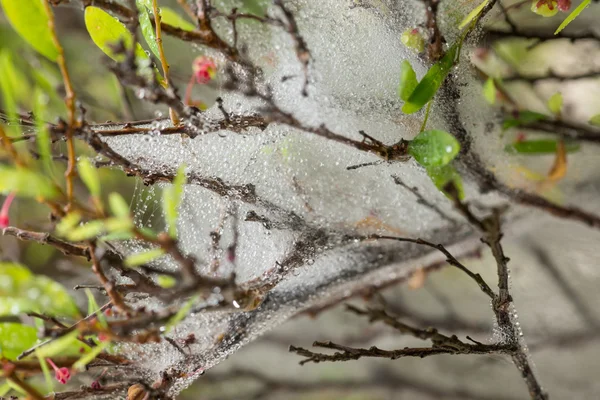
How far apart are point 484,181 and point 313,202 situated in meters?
0.27

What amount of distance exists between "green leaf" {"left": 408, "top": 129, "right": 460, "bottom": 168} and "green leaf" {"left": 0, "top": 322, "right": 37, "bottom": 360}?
52cm

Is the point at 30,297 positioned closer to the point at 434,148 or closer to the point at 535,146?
the point at 434,148

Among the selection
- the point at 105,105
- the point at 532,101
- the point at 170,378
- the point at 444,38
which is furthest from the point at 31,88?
the point at 532,101

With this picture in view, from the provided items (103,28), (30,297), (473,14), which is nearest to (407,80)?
(473,14)

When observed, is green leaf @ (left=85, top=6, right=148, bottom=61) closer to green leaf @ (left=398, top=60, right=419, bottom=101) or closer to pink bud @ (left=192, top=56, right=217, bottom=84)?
pink bud @ (left=192, top=56, right=217, bottom=84)

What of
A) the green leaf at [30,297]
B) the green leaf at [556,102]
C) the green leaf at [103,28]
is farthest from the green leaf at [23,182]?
the green leaf at [556,102]

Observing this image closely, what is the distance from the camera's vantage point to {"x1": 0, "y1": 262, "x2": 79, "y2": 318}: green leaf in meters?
0.52

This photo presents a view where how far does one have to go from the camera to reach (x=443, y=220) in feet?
3.12

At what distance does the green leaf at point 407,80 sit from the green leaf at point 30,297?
1.42 feet

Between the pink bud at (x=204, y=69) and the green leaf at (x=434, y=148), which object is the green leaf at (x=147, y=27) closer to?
the pink bud at (x=204, y=69)

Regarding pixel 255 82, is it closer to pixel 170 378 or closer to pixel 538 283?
pixel 170 378

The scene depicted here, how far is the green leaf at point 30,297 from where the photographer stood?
0.52m

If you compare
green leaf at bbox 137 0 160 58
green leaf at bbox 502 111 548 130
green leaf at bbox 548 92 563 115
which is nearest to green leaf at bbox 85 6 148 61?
green leaf at bbox 137 0 160 58

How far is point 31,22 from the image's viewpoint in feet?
1.77
